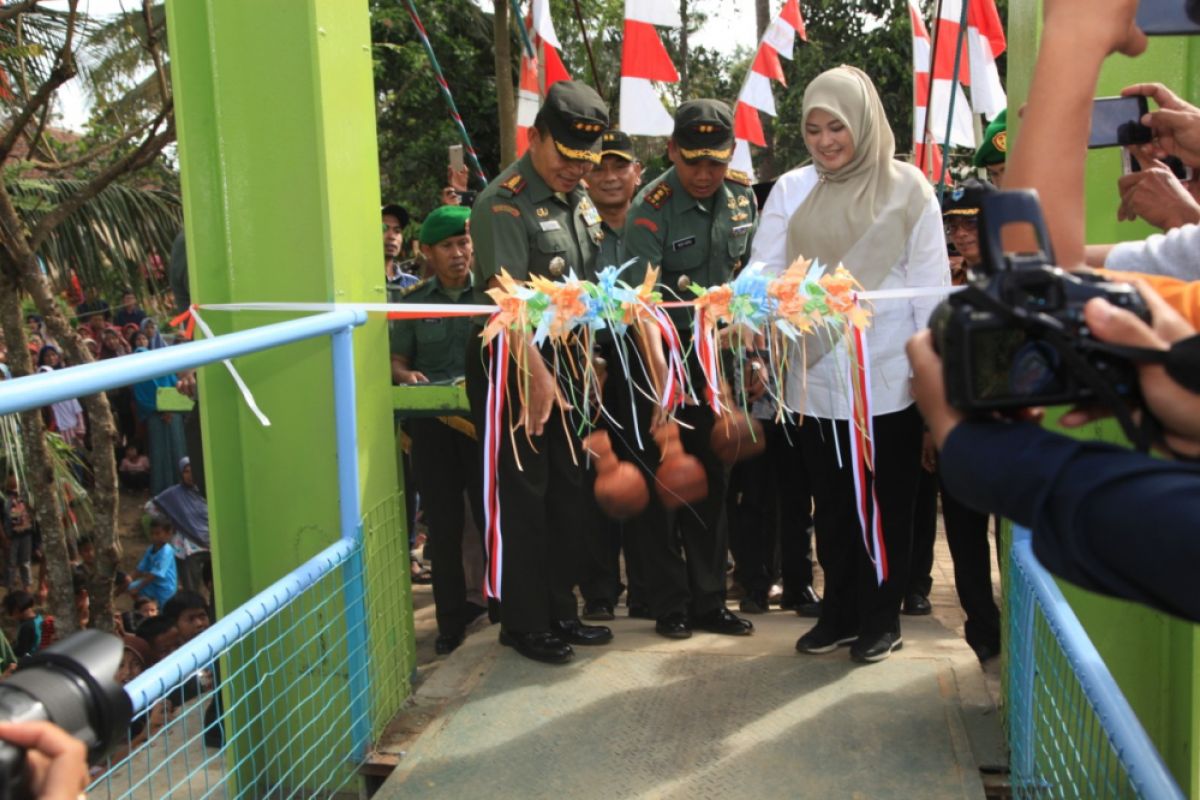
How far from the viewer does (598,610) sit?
15.3 ft

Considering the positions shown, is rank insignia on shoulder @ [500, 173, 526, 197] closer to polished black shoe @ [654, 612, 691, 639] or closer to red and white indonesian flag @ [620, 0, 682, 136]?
polished black shoe @ [654, 612, 691, 639]

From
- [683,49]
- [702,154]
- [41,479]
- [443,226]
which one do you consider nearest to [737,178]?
[702,154]

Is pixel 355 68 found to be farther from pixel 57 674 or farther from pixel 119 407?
pixel 119 407

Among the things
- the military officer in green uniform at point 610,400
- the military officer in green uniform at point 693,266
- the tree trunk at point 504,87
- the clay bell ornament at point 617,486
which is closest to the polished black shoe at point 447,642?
the military officer in green uniform at point 610,400

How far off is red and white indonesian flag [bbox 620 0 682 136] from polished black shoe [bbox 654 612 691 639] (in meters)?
3.21

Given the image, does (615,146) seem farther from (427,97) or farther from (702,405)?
(427,97)

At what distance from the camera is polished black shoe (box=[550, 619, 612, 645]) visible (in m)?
4.03

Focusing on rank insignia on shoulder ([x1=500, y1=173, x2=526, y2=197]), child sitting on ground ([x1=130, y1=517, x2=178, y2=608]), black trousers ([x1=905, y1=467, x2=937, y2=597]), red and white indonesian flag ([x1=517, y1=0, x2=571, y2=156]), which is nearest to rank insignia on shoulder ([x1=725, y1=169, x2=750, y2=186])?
rank insignia on shoulder ([x1=500, y1=173, x2=526, y2=197])

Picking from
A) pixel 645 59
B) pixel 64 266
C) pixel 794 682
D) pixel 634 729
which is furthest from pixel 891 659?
pixel 64 266

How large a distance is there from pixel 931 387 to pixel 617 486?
7.97ft

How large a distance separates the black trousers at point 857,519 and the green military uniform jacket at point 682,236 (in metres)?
0.88

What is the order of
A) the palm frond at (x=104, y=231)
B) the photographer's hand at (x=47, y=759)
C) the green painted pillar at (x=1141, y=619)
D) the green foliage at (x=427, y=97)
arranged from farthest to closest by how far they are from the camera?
the green foliage at (x=427, y=97) → the palm frond at (x=104, y=231) → the green painted pillar at (x=1141, y=619) → the photographer's hand at (x=47, y=759)

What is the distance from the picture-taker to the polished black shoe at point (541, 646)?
379cm

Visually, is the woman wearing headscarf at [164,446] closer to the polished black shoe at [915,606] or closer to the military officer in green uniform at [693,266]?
the military officer in green uniform at [693,266]
